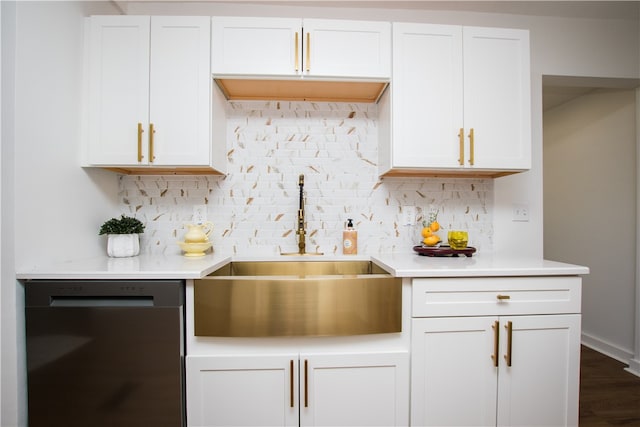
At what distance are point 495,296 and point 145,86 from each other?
2.04 metres

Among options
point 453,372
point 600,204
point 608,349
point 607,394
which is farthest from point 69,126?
point 608,349

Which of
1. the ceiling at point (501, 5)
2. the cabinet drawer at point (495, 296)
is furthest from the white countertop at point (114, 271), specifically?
the ceiling at point (501, 5)

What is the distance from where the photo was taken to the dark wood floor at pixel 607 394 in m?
1.70

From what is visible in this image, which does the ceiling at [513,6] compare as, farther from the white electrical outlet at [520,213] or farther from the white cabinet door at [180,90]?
the white electrical outlet at [520,213]

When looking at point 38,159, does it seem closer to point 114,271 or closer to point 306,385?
point 114,271

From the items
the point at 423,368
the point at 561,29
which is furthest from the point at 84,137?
the point at 561,29

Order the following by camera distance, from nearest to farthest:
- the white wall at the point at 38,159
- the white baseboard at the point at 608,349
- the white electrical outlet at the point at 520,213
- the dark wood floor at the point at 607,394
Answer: the white wall at the point at 38,159 < the dark wood floor at the point at 607,394 < the white electrical outlet at the point at 520,213 < the white baseboard at the point at 608,349

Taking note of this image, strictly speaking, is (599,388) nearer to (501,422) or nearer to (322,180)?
(501,422)

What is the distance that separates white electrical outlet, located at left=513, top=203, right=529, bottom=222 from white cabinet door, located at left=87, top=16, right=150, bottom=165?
235 cm

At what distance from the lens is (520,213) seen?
200cm

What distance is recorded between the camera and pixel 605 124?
8.50 ft

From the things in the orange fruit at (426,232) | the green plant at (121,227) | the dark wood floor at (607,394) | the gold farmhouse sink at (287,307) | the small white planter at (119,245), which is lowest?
the dark wood floor at (607,394)

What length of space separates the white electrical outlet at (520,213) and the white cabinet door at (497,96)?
0.46 m

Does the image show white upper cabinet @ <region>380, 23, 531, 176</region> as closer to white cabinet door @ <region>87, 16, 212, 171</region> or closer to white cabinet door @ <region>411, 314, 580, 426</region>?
white cabinet door @ <region>411, 314, 580, 426</region>
